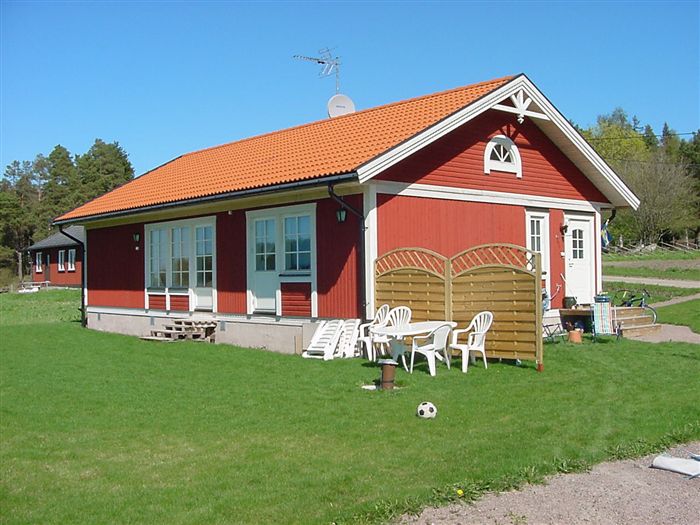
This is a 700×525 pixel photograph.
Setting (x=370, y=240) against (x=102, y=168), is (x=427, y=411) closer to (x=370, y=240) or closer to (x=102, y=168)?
(x=370, y=240)

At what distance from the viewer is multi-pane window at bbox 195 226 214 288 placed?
16.3m

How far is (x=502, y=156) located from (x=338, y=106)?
5.76 metres

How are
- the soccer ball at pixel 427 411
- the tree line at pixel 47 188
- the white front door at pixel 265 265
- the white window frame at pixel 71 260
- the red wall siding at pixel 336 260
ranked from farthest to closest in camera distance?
the tree line at pixel 47 188, the white window frame at pixel 71 260, the white front door at pixel 265 265, the red wall siding at pixel 336 260, the soccer ball at pixel 427 411

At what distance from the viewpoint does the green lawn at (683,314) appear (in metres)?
16.8

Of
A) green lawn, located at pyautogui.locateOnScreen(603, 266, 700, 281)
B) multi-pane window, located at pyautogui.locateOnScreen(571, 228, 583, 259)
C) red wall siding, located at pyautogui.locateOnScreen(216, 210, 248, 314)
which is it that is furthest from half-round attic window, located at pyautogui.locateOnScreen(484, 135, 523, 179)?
green lawn, located at pyautogui.locateOnScreen(603, 266, 700, 281)

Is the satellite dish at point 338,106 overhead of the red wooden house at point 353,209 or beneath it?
overhead

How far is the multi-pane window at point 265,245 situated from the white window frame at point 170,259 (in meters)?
1.57

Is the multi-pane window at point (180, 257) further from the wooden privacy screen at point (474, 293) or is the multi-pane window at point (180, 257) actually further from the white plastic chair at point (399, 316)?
the white plastic chair at point (399, 316)

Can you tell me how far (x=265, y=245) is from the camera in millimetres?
14703

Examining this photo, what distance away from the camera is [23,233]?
2852 inches

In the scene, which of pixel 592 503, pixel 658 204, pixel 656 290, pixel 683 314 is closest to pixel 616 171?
pixel 658 204

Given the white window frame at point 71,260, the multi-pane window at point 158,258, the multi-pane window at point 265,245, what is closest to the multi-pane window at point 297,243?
the multi-pane window at point 265,245

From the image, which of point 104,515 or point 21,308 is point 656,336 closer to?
point 104,515

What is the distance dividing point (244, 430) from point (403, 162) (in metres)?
7.01
